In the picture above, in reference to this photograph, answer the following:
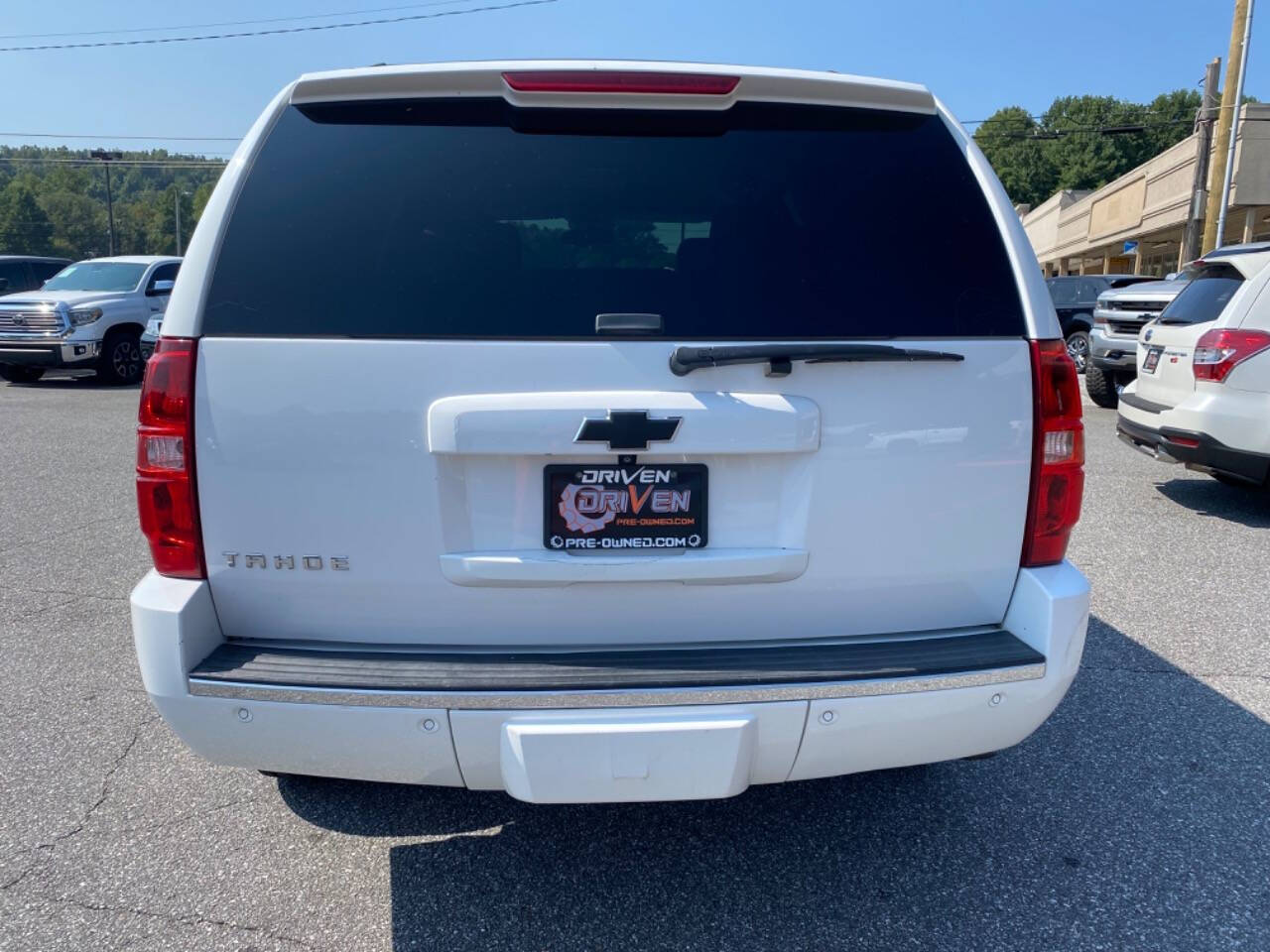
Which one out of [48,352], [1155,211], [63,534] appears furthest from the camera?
[1155,211]

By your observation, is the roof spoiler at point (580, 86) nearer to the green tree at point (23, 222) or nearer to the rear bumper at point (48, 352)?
the rear bumper at point (48, 352)

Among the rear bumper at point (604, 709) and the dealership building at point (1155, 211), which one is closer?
the rear bumper at point (604, 709)

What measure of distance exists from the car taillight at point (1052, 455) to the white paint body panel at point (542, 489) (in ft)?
0.13

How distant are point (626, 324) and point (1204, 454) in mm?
5921

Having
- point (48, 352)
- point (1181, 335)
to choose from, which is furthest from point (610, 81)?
point (48, 352)

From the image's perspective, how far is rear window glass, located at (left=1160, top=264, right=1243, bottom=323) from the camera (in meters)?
6.80

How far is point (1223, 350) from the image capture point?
21.0ft

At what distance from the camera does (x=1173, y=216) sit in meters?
31.5

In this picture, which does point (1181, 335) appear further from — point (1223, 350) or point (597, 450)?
point (597, 450)

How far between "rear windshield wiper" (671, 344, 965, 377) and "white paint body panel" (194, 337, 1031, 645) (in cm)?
3

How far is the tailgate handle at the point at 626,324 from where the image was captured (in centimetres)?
215

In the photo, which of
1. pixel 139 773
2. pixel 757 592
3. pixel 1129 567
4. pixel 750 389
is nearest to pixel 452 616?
pixel 757 592

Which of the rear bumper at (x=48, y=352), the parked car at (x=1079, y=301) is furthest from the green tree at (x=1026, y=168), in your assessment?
the rear bumper at (x=48, y=352)

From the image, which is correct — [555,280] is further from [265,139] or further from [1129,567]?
[1129,567]
